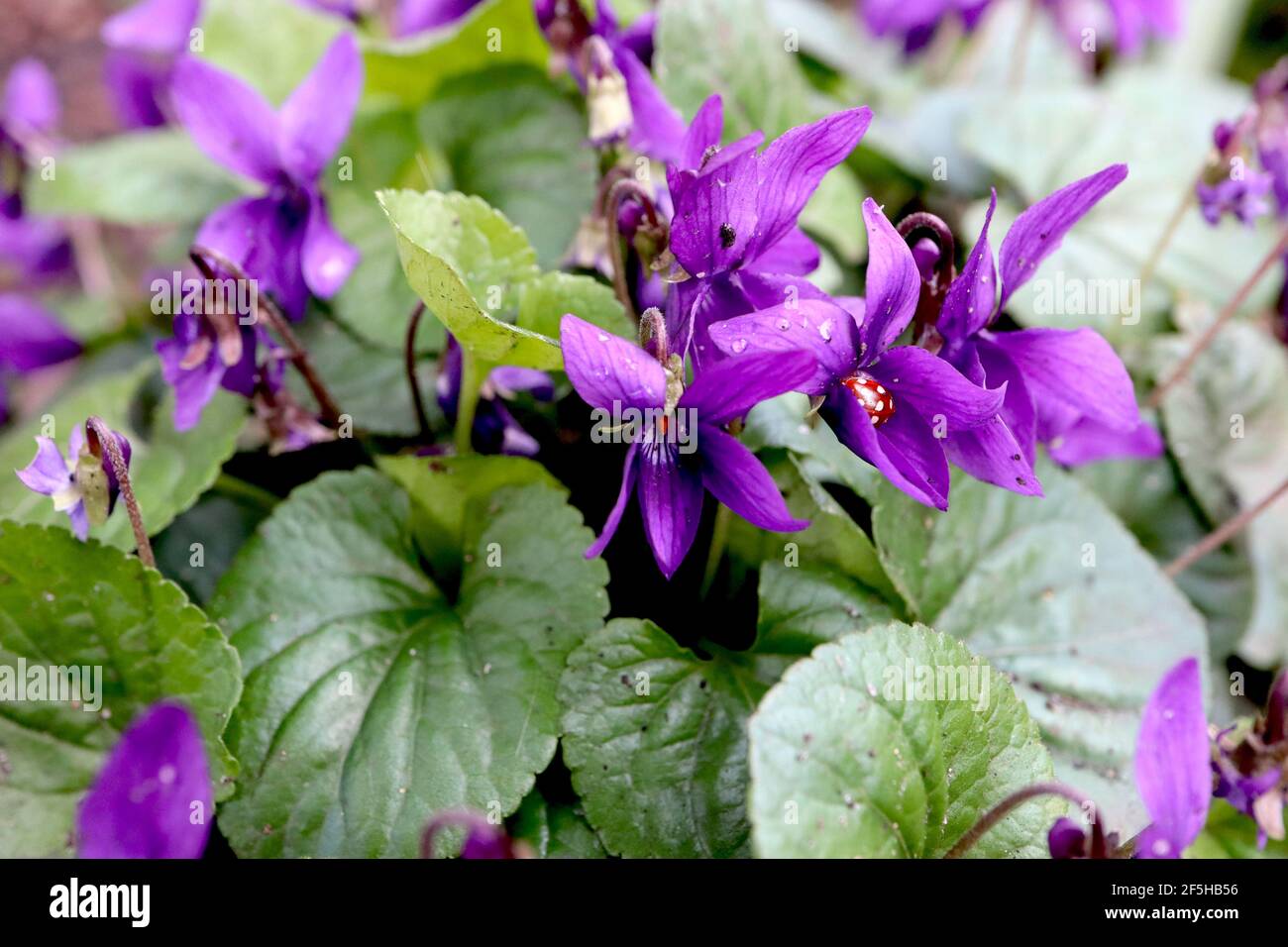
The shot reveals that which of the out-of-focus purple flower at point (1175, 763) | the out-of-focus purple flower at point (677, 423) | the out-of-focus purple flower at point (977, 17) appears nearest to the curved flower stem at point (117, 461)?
the out-of-focus purple flower at point (677, 423)

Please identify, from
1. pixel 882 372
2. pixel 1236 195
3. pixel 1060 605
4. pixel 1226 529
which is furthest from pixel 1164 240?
pixel 882 372

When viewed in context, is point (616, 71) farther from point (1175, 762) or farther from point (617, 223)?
point (1175, 762)

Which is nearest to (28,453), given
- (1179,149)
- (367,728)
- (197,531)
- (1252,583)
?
(197,531)

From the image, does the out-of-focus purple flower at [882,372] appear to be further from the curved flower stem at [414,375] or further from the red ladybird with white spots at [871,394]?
the curved flower stem at [414,375]

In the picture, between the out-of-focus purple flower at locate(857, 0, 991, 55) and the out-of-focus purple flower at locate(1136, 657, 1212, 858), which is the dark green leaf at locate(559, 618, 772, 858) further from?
the out-of-focus purple flower at locate(857, 0, 991, 55)

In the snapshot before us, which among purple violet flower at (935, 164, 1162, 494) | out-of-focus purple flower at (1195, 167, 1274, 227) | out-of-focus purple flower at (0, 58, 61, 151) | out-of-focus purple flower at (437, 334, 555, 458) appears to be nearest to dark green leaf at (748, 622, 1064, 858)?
purple violet flower at (935, 164, 1162, 494)
